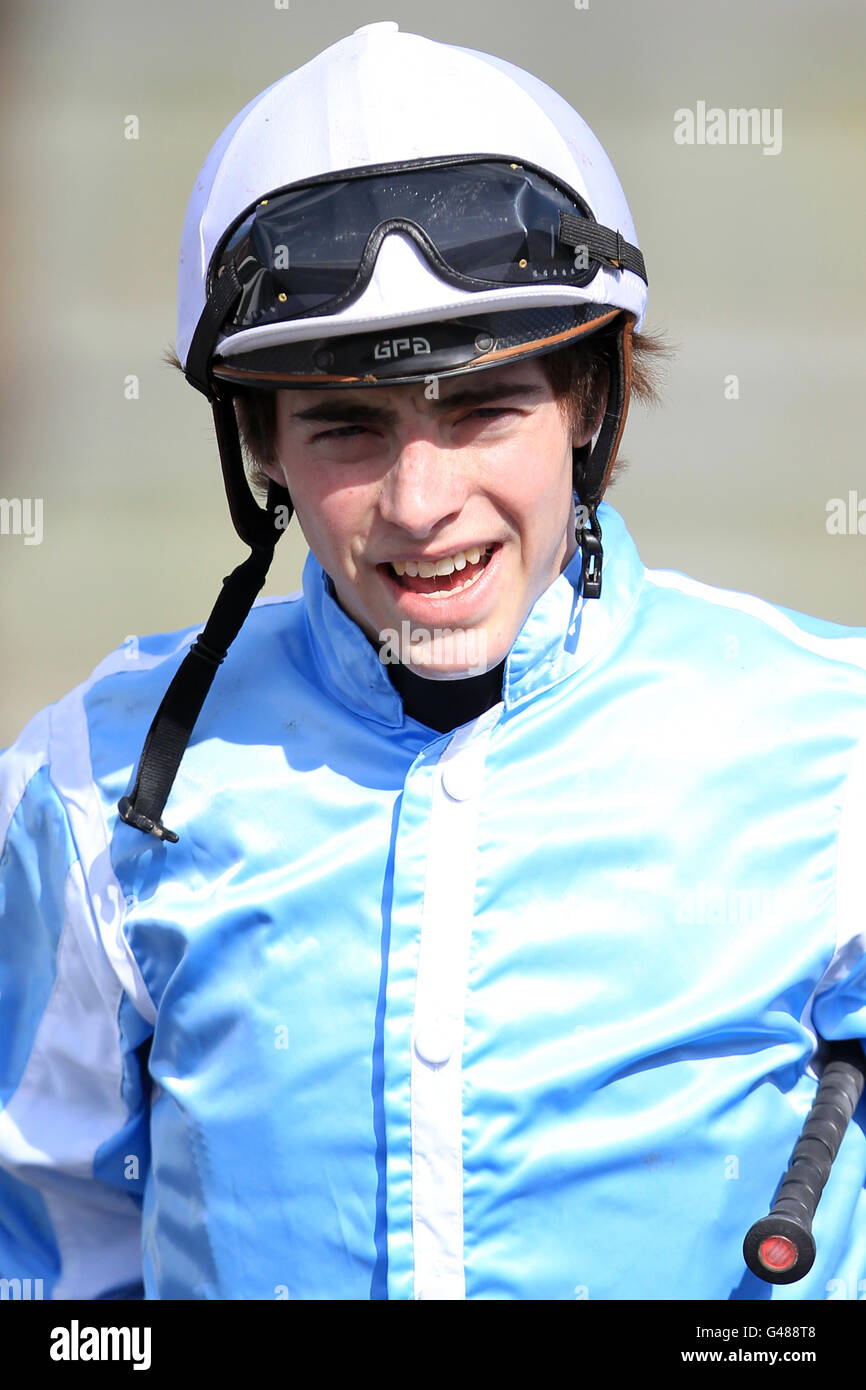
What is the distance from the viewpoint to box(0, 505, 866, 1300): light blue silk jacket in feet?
4.73

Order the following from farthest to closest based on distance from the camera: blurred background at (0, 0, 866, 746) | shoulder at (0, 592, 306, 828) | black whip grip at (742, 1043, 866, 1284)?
blurred background at (0, 0, 866, 746) < shoulder at (0, 592, 306, 828) < black whip grip at (742, 1043, 866, 1284)

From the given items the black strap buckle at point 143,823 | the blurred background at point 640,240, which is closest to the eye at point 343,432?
the black strap buckle at point 143,823

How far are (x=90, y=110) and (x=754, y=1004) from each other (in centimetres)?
257

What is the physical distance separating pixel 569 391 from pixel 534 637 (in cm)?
28

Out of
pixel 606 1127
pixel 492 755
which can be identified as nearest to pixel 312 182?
pixel 492 755

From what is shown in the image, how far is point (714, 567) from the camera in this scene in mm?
3131

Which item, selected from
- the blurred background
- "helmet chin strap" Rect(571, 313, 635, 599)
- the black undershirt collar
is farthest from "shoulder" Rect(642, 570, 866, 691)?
the blurred background

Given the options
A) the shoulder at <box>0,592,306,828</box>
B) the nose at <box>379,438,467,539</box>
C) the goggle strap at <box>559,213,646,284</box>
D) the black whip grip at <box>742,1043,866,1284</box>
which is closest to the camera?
the black whip grip at <box>742,1043,866,1284</box>

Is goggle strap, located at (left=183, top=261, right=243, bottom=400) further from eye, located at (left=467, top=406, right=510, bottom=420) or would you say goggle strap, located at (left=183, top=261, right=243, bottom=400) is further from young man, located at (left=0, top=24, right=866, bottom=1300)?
eye, located at (left=467, top=406, right=510, bottom=420)

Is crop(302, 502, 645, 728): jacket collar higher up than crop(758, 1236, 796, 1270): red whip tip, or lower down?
higher up

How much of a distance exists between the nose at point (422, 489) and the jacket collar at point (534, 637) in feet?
0.61

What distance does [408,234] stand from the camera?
4.83 ft

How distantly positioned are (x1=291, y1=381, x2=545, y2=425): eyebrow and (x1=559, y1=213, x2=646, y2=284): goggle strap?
0.59 feet
